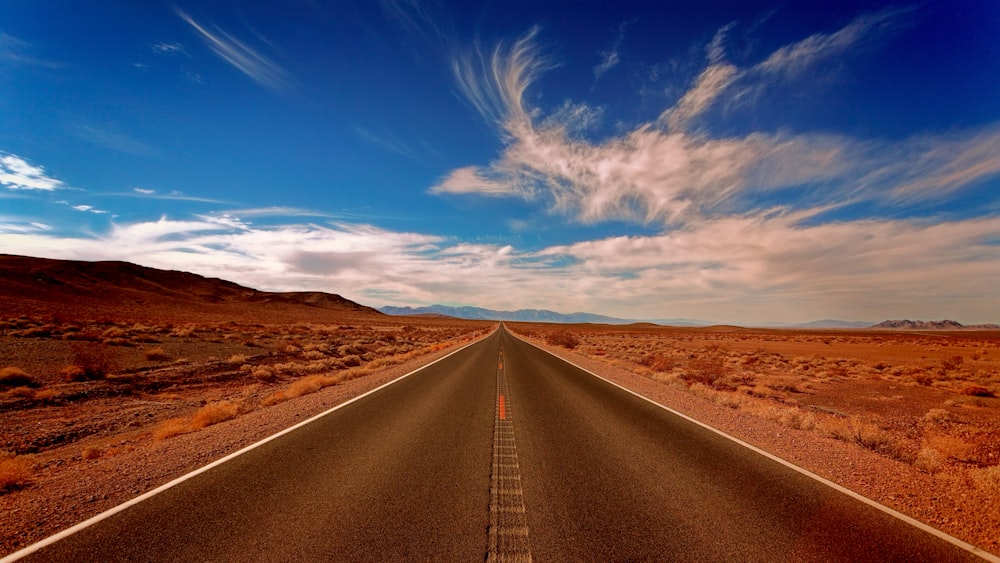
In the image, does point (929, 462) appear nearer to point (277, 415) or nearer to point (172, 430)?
point (277, 415)

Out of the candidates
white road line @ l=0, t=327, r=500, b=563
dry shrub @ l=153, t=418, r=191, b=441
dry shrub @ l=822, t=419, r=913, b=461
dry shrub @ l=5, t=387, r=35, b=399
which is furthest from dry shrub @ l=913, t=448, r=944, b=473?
dry shrub @ l=5, t=387, r=35, b=399

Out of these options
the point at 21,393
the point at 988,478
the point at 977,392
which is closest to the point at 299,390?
the point at 21,393

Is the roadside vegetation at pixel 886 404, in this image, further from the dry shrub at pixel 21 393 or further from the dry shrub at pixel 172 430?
the dry shrub at pixel 21 393

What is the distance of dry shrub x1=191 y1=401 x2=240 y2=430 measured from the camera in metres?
9.30

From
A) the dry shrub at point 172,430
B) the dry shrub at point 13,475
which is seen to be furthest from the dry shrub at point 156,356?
the dry shrub at point 13,475

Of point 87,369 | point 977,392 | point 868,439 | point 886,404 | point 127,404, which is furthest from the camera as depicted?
point 977,392

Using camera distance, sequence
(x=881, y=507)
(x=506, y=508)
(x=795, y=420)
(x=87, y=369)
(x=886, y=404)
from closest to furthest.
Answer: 1. (x=506, y=508)
2. (x=881, y=507)
3. (x=795, y=420)
4. (x=886, y=404)
5. (x=87, y=369)

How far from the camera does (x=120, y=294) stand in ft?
269

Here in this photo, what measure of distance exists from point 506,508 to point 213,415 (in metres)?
8.70

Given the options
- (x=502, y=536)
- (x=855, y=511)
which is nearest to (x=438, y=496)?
(x=502, y=536)

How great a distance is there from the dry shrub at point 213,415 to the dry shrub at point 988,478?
530 inches

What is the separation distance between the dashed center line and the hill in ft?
157

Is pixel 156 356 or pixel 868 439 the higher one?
pixel 868 439

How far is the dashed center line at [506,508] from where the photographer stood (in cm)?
355
